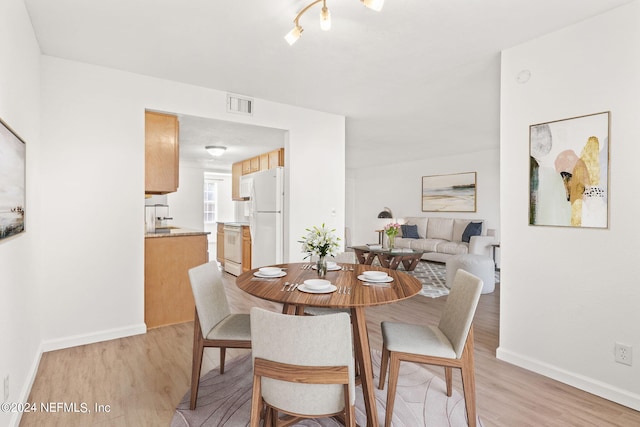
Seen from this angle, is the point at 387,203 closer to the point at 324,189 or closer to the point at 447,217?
the point at 447,217

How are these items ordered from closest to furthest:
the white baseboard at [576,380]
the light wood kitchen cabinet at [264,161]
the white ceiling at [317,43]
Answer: the white baseboard at [576,380]
the white ceiling at [317,43]
the light wood kitchen cabinet at [264,161]

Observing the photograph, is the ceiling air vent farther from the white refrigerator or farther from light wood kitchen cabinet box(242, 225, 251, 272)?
light wood kitchen cabinet box(242, 225, 251, 272)

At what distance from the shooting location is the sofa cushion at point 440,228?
709 centimetres

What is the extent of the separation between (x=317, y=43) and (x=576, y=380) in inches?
118

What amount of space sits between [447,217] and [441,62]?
5.12m

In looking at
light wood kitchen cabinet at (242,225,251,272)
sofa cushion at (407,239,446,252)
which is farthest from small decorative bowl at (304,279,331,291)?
sofa cushion at (407,239,446,252)

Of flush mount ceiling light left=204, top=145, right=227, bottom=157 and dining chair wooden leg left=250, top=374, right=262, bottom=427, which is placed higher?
flush mount ceiling light left=204, top=145, right=227, bottom=157

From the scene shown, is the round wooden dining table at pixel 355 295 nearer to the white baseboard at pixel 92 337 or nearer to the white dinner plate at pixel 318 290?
the white dinner plate at pixel 318 290

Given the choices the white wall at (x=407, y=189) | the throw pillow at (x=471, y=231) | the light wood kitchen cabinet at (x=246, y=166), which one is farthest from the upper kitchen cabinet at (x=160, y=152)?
the throw pillow at (x=471, y=231)

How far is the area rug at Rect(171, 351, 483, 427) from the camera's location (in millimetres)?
1825

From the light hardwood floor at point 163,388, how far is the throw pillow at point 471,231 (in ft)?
11.9

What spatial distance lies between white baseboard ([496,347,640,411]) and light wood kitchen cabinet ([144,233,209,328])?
9.77 feet

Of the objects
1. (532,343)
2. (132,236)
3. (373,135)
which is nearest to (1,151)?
(132,236)

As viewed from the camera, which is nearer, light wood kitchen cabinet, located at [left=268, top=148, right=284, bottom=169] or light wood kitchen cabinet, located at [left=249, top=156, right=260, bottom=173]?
light wood kitchen cabinet, located at [left=268, top=148, right=284, bottom=169]
